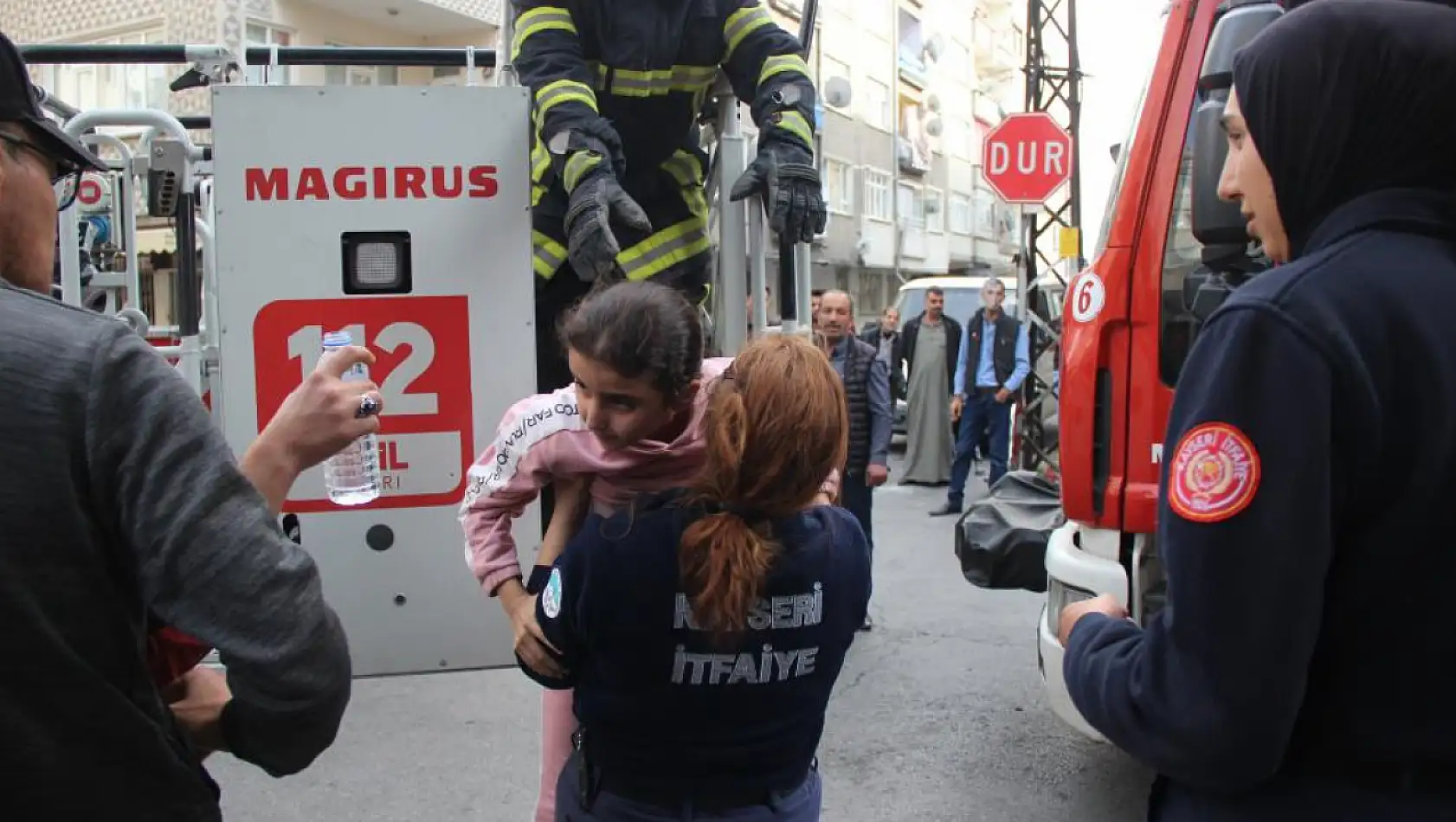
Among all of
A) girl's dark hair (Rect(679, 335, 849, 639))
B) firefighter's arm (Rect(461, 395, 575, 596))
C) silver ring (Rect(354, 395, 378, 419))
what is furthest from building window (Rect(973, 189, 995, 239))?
silver ring (Rect(354, 395, 378, 419))

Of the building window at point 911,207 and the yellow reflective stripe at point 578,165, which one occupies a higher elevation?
the building window at point 911,207

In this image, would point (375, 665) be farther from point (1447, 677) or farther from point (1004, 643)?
point (1004, 643)

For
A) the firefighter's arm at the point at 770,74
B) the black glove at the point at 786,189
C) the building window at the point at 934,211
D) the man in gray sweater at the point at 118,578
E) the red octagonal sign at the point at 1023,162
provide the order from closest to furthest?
1. the man in gray sweater at the point at 118,578
2. the black glove at the point at 786,189
3. the firefighter's arm at the point at 770,74
4. the red octagonal sign at the point at 1023,162
5. the building window at the point at 934,211

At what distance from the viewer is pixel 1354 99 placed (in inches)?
49.9

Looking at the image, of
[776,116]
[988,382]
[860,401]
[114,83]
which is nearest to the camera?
[776,116]

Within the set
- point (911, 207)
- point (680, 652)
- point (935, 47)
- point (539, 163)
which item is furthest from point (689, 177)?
point (935, 47)

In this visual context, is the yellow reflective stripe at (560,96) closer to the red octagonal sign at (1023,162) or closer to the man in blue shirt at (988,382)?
the man in blue shirt at (988,382)

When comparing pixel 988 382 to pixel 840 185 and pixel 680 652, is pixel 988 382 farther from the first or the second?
pixel 840 185

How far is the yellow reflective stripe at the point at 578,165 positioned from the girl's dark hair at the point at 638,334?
3.13 ft

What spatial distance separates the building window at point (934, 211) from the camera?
137ft

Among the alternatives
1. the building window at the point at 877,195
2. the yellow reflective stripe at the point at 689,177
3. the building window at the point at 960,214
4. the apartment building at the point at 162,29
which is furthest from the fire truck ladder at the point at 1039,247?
the building window at the point at 960,214

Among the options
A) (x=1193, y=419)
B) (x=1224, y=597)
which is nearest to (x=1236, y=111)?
(x=1193, y=419)

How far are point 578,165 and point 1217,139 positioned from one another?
1.61 meters

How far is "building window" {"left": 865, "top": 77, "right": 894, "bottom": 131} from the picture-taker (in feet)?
117
